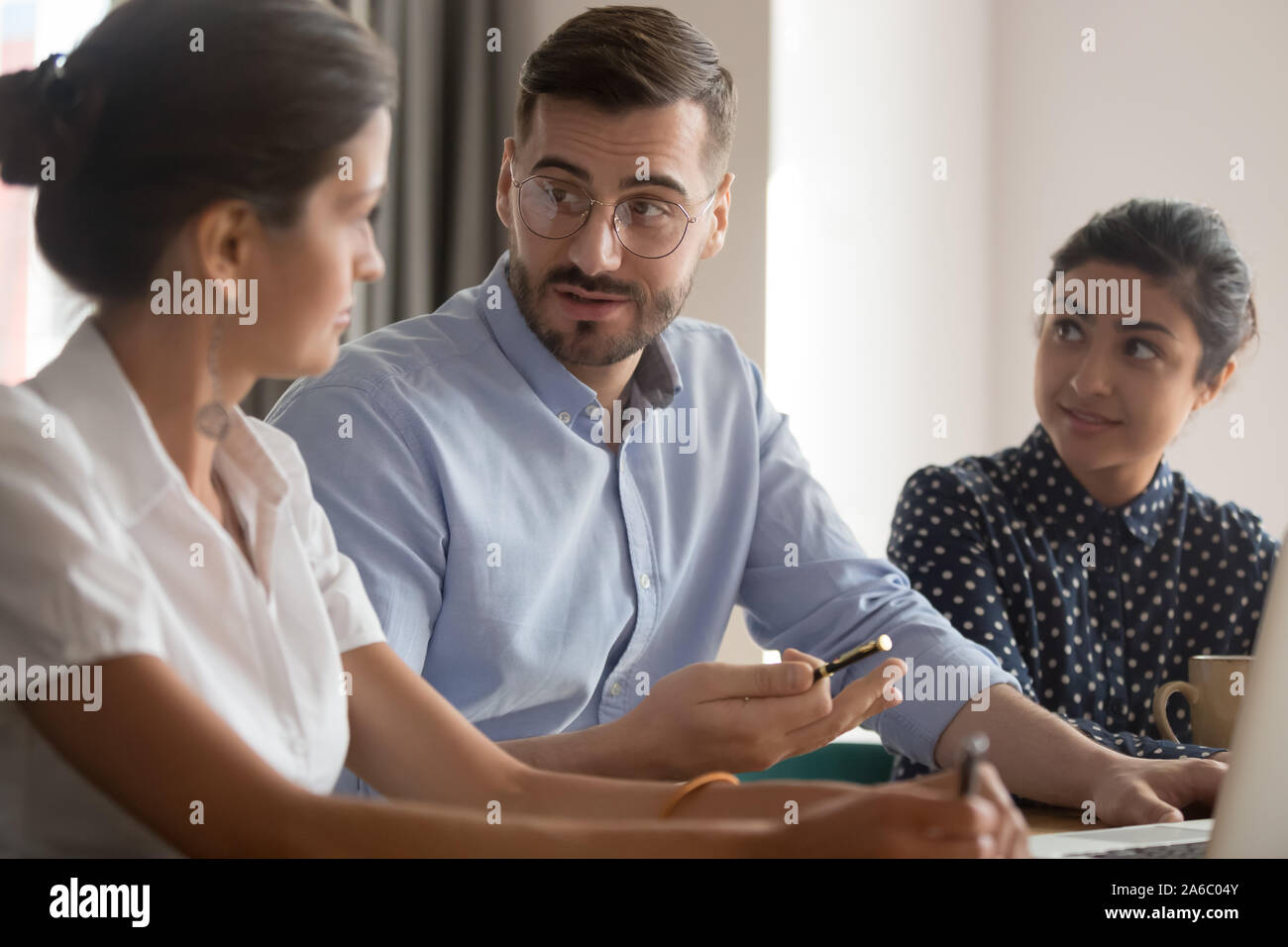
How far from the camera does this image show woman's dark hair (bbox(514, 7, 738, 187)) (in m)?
0.99

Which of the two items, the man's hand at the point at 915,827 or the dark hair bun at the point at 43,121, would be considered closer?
→ the man's hand at the point at 915,827

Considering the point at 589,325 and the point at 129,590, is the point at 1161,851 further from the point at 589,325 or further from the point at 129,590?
the point at 589,325

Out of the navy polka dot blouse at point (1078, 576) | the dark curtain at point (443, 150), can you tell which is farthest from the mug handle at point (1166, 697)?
the dark curtain at point (443, 150)

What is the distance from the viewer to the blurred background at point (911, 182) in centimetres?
177

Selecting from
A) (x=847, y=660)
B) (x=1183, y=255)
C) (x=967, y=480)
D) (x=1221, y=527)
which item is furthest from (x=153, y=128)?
(x=1221, y=527)

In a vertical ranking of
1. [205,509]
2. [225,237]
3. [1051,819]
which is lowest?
[1051,819]

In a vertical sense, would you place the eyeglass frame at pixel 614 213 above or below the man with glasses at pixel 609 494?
above

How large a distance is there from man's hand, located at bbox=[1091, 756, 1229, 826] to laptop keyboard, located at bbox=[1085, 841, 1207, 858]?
0.64ft

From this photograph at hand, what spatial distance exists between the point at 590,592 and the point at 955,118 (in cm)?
177

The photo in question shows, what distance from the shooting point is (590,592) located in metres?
0.97

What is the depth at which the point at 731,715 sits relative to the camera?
2.38 ft

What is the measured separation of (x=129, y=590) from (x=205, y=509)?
3.4 inches

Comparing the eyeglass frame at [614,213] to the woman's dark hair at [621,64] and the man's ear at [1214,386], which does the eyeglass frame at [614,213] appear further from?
the man's ear at [1214,386]

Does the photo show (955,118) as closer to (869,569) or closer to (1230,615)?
(1230,615)
